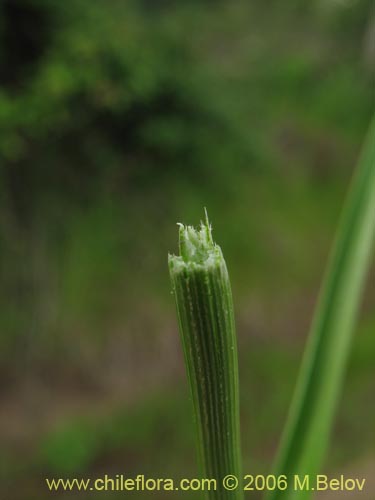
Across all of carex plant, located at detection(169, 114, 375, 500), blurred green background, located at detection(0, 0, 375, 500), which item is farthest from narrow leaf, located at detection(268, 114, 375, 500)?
blurred green background, located at detection(0, 0, 375, 500)

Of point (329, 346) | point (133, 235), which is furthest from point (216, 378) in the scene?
point (133, 235)

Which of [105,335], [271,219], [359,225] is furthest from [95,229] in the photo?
[359,225]

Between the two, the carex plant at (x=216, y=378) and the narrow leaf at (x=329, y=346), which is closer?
the carex plant at (x=216, y=378)

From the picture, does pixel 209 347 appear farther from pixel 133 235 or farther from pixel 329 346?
→ pixel 133 235

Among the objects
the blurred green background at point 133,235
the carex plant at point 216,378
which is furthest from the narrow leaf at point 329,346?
the blurred green background at point 133,235

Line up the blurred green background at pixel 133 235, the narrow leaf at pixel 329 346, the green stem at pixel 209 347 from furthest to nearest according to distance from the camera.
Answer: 1. the blurred green background at pixel 133 235
2. the narrow leaf at pixel 329 346
3. the green stem at pixel 209 347

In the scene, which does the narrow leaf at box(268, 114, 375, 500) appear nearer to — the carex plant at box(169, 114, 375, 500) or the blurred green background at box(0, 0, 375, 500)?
the carex plant at box(169, 114, 375, 500)

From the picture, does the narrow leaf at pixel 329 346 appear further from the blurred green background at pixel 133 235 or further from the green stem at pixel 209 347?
the blurred green background at pixel 133 235
